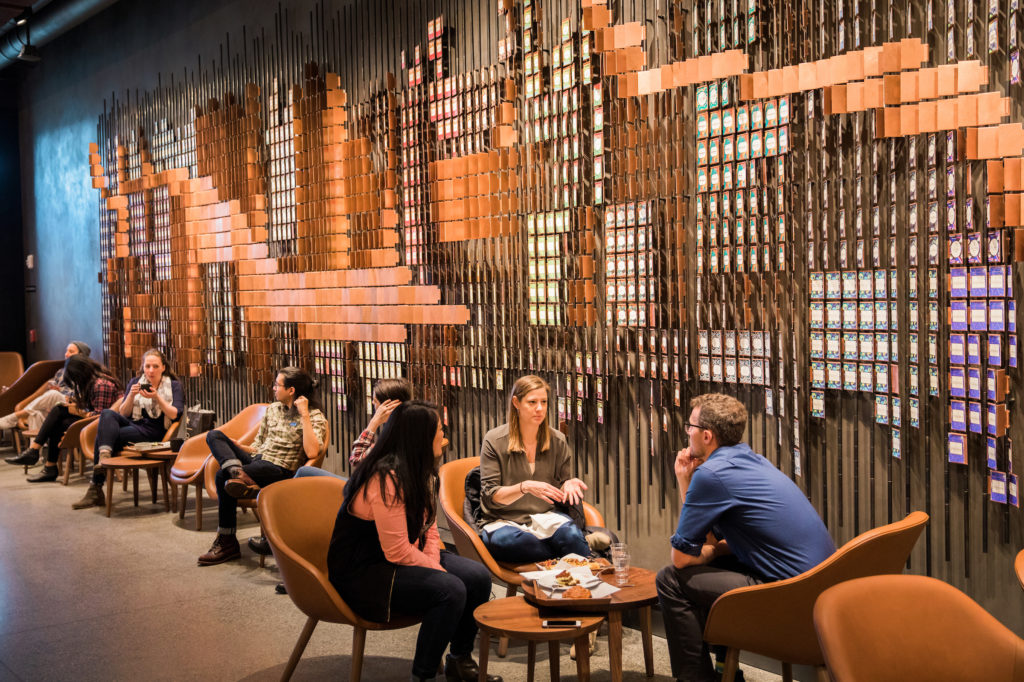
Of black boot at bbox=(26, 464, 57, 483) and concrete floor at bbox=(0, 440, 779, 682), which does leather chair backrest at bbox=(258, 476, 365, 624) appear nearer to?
concrete floor at bbox=(0, 440, 779, 682)

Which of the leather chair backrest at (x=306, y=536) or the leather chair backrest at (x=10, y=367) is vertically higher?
the leather chair backrest at (x=10, y=367)

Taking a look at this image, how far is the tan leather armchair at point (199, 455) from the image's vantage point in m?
7.02

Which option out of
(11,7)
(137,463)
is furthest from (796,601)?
(11,7)

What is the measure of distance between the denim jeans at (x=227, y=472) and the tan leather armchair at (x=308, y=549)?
2.06 meters

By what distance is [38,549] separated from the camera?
21.4 ft

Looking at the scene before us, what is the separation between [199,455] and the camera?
7.43 meters

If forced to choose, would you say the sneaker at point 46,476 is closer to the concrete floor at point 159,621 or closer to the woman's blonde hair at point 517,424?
the concrete floor at point 159,621

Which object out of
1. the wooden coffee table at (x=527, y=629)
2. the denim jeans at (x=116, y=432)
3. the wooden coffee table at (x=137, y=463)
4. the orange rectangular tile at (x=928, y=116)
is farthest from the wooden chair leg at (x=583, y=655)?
the denim jeans at (x=116, y=432)

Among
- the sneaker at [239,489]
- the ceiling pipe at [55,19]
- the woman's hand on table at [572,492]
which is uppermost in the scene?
the ceiling pipe at [55,19]

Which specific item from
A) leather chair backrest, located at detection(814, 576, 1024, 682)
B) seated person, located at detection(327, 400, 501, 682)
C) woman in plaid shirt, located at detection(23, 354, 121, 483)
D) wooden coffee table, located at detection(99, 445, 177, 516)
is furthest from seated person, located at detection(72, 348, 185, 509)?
leather chair backrest, located at detection(814, 576, 1024, 682)

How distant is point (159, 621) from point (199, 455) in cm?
264

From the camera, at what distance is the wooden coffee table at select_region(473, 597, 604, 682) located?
328 cm

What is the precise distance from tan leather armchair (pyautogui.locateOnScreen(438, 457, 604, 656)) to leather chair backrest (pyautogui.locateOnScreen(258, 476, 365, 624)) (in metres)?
0.56

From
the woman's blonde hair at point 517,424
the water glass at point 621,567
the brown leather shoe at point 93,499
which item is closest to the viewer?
the water glass at point 621,567
